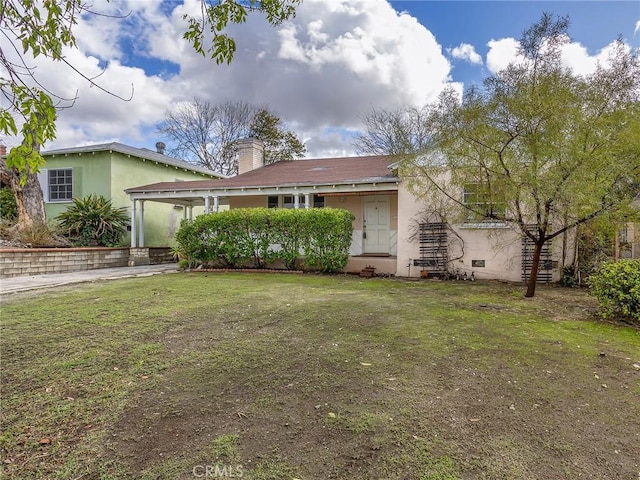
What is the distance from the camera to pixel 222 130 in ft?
101

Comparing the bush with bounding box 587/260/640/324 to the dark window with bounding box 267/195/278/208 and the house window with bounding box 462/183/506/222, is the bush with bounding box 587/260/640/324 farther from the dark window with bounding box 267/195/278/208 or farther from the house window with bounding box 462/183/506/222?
the dark window with bounding box 267/195/278/208

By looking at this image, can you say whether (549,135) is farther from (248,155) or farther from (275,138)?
(275,138)

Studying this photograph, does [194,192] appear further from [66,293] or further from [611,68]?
[611,68]

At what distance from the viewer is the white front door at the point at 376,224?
13.2 meters

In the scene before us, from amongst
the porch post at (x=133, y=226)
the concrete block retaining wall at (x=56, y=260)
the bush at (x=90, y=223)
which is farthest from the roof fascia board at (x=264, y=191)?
the concrete block retaining wall at (x=56, y=260)

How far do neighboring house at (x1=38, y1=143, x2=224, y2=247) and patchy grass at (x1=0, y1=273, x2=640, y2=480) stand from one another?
36.8ft

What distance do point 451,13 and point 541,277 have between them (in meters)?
8.06

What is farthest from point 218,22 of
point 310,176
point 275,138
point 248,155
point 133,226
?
point 275,138

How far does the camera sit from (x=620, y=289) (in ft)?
17.8

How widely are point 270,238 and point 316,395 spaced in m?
9.04

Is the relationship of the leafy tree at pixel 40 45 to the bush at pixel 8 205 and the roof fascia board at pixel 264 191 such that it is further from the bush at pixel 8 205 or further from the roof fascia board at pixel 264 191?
the bush at pixel 8 205

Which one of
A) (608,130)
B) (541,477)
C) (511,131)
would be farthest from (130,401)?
(608,130)

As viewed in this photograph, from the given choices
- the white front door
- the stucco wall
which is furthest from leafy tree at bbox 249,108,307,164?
the stucco wall

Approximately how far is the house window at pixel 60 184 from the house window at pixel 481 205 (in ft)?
54.4
